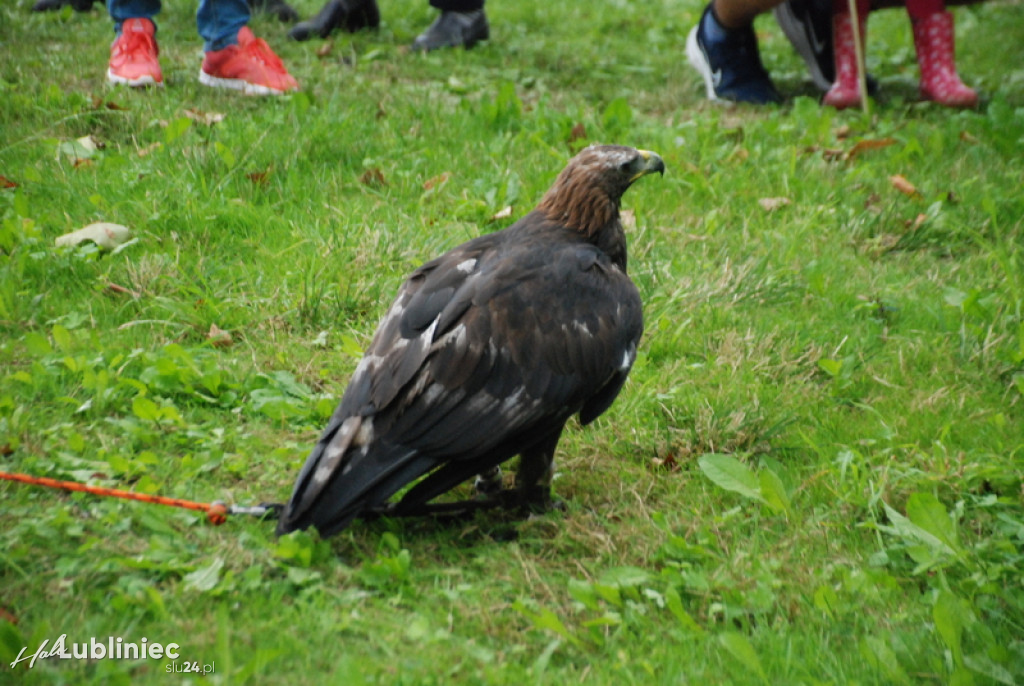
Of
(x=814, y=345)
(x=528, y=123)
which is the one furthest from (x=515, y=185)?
(x=814, y=345)

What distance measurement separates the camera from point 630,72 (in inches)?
299

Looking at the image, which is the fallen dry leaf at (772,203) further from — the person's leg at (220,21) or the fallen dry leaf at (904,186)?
the person's leg at (220,21)

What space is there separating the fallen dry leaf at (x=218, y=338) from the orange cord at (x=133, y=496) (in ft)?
3.32

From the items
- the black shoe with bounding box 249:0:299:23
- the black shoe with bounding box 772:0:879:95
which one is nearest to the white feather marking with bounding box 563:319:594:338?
the black shoe with bounding box 772:0:879:95

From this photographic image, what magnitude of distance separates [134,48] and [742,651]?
16.4 ft

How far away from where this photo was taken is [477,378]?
286cm

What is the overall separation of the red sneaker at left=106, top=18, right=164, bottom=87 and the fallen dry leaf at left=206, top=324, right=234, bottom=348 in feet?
8.21

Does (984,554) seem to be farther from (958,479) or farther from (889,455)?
(889,455)

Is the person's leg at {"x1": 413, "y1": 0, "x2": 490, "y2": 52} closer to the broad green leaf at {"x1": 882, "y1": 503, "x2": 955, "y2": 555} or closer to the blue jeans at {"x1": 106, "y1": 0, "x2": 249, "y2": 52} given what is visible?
the blue jeans at {"x1": 106, "y1": 0, "x2": 249, "y2": 52}

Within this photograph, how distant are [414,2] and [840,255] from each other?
16.9ft

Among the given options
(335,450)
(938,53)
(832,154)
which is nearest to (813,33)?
(938,53)

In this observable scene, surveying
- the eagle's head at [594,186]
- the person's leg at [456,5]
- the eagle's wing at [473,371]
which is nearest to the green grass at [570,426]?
the eagle's wing at [473,371]

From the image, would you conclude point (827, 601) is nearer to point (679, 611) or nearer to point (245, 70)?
point (679, 611)

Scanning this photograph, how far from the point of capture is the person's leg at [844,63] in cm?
684
